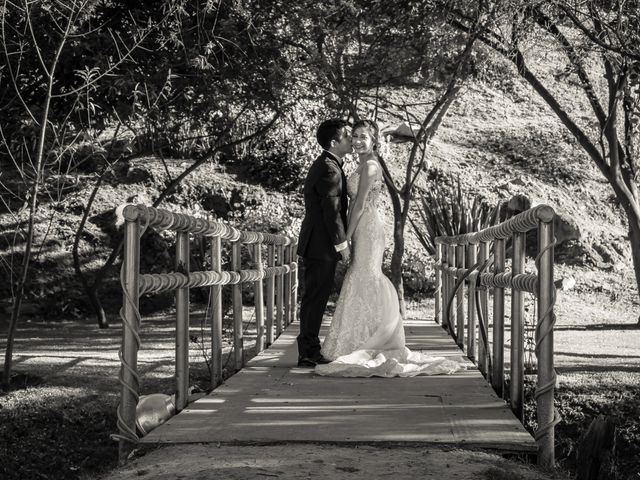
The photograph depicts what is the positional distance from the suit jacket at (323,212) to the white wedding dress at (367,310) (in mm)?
477

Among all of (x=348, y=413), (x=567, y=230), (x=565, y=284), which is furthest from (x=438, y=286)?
(x=567, y=230)

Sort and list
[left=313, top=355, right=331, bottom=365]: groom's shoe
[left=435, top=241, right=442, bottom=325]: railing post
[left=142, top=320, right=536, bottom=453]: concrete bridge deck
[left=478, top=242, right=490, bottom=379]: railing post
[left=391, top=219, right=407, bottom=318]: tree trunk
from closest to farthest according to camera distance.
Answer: [left=142, top=320, right=536, bottom=453]: concrete bridge deck → [left=478, top=242, right=490, bottom=379]: railing post → [left=313, top=355, right=331, bottom=365]: groom's shoe → [left=435, top=241, right=442, bottom=325]: railing post → [left=391, top=219, right=407, bottom=318]: tree trunk

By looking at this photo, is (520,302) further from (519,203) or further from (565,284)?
(519,203)

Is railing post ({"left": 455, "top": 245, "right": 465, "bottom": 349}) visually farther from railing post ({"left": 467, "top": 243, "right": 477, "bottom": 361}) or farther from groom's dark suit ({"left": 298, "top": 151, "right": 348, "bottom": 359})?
groom's dark suit ({"left": 298, "top": 151, "right": 348, "bottom": 359})

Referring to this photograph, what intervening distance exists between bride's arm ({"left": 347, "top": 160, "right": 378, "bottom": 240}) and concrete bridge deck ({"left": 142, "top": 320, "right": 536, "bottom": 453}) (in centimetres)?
149

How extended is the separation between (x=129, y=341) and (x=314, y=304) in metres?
3.24

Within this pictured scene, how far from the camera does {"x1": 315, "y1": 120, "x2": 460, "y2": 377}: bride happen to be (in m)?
8.21

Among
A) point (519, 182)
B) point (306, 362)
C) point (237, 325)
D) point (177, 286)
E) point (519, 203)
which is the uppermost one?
point (519, 182)

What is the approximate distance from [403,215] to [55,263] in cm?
619

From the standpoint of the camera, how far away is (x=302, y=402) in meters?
6.09

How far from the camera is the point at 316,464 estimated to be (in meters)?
4.30

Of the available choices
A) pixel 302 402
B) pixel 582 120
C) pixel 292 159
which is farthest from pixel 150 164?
pixel 302 402

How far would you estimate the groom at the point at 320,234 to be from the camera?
7934mm

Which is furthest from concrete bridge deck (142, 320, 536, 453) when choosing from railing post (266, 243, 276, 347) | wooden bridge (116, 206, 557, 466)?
railing post (266, 243, 276, 347)
